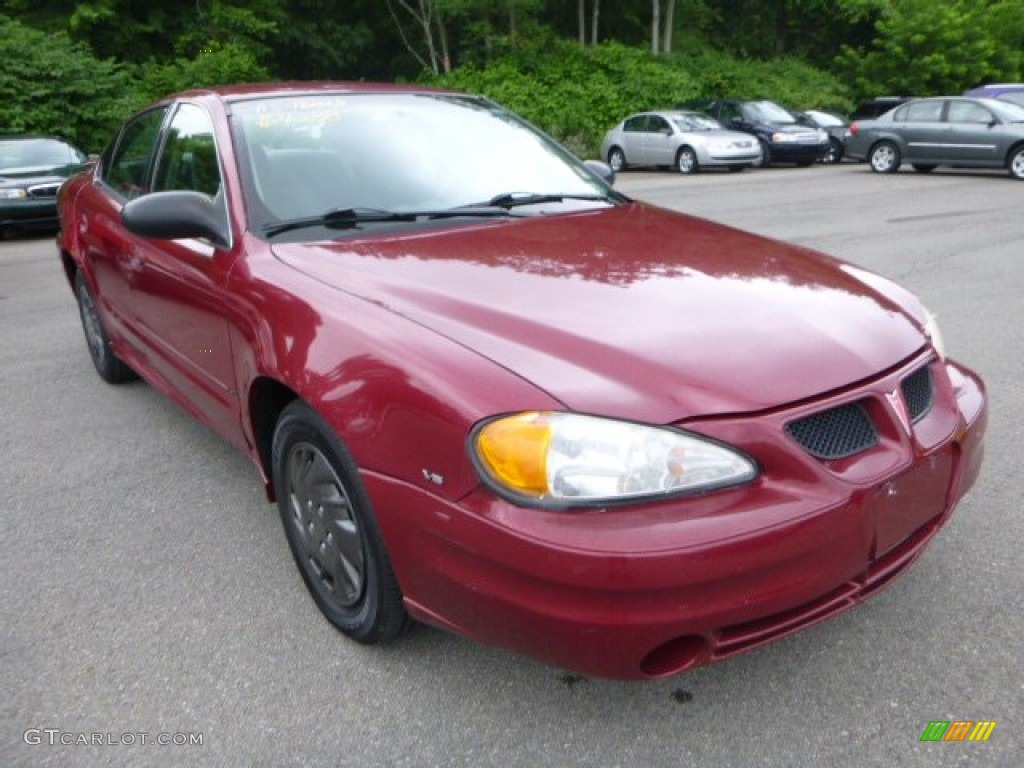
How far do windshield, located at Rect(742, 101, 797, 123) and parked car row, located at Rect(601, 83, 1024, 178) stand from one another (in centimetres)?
2

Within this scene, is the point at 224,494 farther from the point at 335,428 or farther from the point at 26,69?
the point at 26,69

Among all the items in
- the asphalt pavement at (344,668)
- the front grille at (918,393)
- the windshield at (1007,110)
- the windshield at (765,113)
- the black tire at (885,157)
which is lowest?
the black tire at (885,157)

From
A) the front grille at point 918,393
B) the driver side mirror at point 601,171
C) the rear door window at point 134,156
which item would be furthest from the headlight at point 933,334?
the rear door window at point 134,156

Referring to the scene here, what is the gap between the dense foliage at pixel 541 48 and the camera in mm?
24750

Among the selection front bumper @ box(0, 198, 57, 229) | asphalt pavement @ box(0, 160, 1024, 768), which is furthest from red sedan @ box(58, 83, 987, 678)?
front bumper @ box(0, 198, 57, 229)

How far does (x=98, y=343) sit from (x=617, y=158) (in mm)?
17615

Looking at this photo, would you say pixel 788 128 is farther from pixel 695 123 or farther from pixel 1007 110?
pixel 1007 110

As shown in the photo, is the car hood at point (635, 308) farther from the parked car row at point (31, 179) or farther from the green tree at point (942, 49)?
the green tree at point (942, 49)

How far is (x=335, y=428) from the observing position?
7.44ft

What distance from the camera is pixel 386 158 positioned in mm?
3191

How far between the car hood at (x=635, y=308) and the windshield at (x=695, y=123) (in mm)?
17563

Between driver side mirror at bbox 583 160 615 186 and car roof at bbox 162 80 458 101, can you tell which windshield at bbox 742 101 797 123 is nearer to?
driver side mirror at bbox 583 160 615 186

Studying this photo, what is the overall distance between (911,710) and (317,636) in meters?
1.60

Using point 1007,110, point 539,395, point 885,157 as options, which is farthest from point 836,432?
point 885,157
